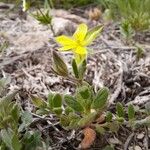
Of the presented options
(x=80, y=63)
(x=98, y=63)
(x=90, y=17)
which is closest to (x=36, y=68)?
(x=98, y=63)

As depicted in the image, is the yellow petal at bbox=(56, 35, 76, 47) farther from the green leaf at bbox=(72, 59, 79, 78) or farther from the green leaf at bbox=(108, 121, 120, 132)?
the green leaf at bbox=(108, 121, 120, 132)

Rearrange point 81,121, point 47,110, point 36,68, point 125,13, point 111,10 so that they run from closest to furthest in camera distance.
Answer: point 81,121
point 47,110
point 36,68
point 125,13
point 111,10

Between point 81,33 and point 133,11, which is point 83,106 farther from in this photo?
point 133,11

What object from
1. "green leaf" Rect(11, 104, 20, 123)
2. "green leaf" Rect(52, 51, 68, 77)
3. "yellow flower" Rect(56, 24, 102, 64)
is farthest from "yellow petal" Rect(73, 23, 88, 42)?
"green leaf" Rect(11, 104, 20, 123)

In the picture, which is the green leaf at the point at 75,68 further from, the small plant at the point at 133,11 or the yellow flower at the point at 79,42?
the small plant at the point at 133,11

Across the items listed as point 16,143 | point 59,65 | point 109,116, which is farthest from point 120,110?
point 16,143

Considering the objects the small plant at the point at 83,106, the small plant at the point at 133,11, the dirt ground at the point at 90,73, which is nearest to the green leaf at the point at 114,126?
the small plant at the point at 83,106

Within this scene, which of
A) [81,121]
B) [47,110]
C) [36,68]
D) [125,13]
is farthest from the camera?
[125,13]

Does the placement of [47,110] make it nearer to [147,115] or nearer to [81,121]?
[81,121]
